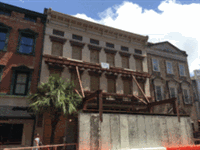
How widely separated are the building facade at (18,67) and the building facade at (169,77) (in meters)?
13.8

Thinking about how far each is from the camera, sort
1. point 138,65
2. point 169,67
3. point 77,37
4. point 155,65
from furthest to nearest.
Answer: point 169,67
point 155,65
point 138,65
point 77,37

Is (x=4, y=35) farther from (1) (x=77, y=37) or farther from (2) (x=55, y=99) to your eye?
(2) (x=55, y=99)

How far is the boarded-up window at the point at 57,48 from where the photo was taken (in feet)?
50.8

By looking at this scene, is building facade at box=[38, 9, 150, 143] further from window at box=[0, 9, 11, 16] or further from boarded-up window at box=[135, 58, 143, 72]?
window at box=[0, 9, 11, 16]

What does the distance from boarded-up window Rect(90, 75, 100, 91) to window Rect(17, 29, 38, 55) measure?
6.38 meters

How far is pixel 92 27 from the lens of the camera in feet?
58.5

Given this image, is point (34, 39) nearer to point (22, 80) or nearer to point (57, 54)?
point (57, 54)

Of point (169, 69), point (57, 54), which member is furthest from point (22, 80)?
point (169, 69)

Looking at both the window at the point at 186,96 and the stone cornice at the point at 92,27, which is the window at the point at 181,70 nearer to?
the window at the point at 186,96

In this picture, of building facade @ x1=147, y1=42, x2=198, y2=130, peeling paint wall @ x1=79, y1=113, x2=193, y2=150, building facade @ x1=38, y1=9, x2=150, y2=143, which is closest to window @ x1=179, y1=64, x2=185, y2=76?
building facade @ x1=147, y1=42, x2=198, y2=130

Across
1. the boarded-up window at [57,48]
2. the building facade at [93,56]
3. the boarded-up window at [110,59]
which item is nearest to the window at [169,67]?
the building facade at [93,56]

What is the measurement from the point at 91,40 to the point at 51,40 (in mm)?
4585

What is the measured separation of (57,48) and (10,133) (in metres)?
8.66

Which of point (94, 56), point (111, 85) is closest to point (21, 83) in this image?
point (94, 56)
